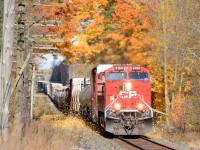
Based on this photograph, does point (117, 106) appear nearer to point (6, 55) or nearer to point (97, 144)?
point (97, 144)

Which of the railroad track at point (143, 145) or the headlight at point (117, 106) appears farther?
the headlight at point (117, 106)

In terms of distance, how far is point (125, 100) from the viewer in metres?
18.2

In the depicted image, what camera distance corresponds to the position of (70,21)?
2438 centimetres

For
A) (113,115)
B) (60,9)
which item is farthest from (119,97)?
(60,9)

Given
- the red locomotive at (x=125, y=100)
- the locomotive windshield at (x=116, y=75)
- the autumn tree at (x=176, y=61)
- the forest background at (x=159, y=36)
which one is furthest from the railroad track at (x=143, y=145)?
the autumn tree at (x=176, y=61)

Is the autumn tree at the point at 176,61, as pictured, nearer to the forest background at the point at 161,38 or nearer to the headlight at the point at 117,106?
the forest background at the point at 161,38

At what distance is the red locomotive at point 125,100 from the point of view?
706 inches

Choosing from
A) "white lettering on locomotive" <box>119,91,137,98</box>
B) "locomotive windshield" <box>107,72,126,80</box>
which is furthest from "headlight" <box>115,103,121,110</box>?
"locomotive windshield" <box>107,72,126,80</box>

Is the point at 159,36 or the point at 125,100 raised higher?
the point at 159,36

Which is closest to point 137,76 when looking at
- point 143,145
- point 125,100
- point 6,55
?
point 125,100

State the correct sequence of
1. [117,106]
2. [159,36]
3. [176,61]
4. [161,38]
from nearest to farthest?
1. [117,106]
2. [159,36]
3. [161,38]
4. [176,61]

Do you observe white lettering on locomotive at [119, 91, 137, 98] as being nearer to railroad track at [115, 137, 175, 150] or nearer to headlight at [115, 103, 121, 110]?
headlight at [115, 103, 121, 110]

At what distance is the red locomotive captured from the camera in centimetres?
1792

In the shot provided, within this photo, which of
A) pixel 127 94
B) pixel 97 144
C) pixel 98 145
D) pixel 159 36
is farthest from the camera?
pixel 159 36
